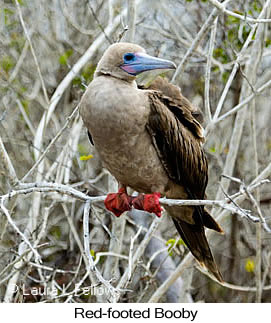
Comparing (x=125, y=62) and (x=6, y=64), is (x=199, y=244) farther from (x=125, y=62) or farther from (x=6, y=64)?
(x=6, y=64)

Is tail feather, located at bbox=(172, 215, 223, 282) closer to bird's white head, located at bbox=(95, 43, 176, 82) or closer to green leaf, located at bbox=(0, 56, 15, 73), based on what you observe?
bird's white head, located at bbox=(95, 43, 176, 82)

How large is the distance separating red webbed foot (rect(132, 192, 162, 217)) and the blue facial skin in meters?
0.83

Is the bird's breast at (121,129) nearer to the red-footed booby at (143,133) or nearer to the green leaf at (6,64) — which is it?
the red-footed booby at (143,133)

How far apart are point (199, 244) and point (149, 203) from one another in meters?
0.78

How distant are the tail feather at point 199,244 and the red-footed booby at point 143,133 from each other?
4.5 inches

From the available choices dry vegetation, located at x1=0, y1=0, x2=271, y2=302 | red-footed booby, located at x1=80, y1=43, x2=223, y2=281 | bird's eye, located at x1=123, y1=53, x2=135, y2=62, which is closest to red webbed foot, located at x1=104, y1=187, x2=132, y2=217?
red-footed booby, located at x1=80, y1=43, x2=223, y2=281

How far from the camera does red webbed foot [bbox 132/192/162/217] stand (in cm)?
383

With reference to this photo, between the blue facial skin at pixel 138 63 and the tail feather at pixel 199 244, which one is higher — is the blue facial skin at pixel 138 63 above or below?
above

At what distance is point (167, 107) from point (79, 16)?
3671 millimetres

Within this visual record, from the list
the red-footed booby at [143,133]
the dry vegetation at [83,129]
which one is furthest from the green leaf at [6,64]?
the red-footed booby at [143,133]

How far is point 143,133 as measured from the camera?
3756mm

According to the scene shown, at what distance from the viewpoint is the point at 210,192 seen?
7.08 m

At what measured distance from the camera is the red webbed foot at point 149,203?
3828 mm

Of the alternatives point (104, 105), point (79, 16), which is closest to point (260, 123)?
point (79, 16)
